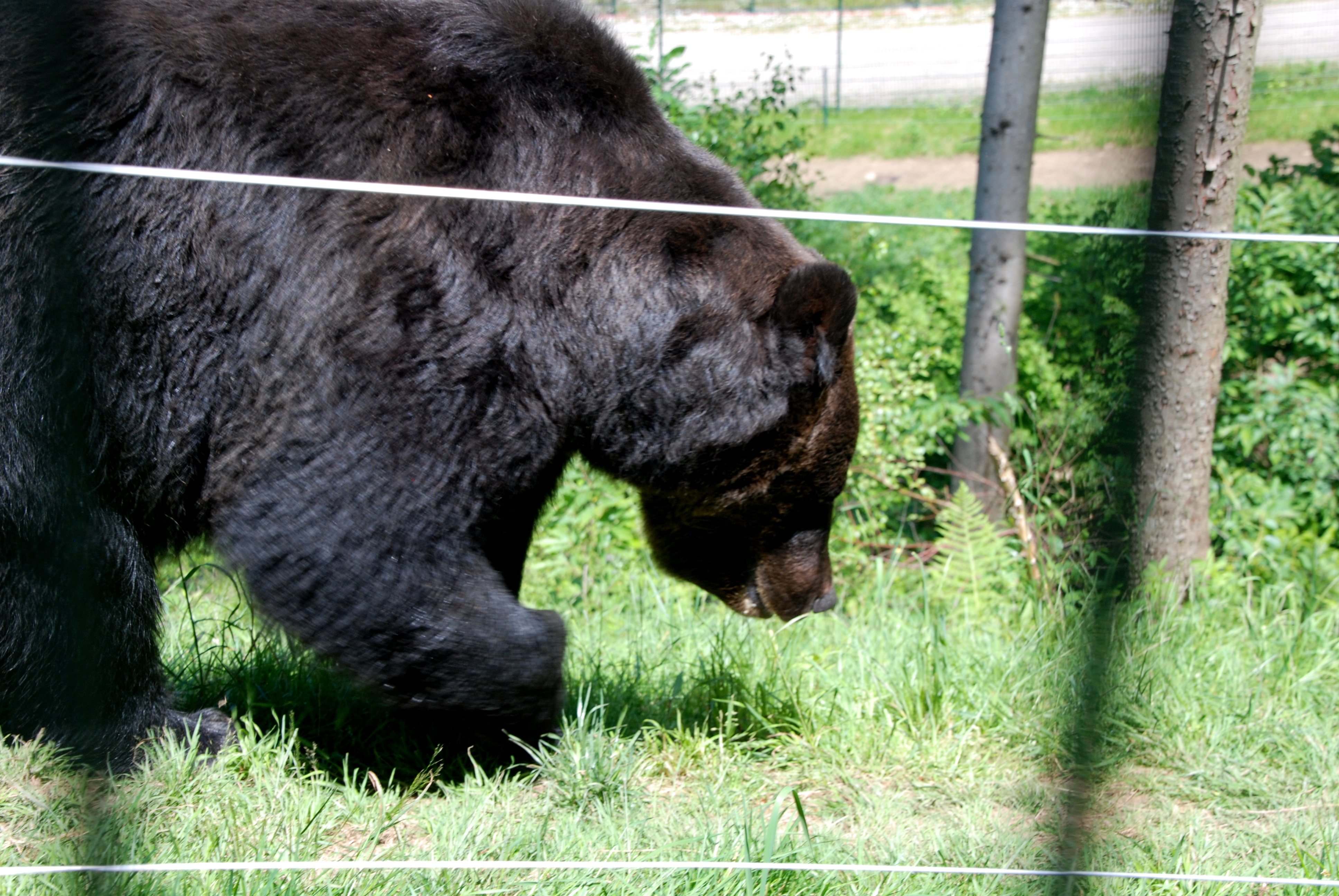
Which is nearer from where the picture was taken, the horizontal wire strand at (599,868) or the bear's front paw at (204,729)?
the horizontal wire strand at (599,868)

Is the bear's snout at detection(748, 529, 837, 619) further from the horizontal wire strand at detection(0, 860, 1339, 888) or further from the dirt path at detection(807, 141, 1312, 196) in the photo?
the dirt path at detection(807, 141, 1312, 196)

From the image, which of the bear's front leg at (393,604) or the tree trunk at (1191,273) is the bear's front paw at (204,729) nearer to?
the bear's front leg at (393,604)

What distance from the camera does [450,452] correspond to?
2609mm

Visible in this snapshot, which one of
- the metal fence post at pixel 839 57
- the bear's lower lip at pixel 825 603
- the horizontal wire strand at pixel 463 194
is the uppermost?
the metal fence post at pixel 839 57

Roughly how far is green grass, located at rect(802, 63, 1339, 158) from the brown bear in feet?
2.73

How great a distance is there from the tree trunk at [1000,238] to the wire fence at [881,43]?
14.3 feet

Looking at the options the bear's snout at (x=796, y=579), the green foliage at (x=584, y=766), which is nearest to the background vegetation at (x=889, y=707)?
the green foliage at (x=584, y=766)

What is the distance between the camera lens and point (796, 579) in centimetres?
350

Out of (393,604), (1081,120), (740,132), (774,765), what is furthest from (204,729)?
(1081,120)

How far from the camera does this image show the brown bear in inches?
98.4

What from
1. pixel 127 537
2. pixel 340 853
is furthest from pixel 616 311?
pixel 340 853

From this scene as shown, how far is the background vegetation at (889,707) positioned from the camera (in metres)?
2.71

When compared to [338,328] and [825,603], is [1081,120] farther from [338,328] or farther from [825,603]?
[338,328]

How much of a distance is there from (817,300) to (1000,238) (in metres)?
2.85
